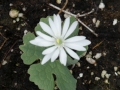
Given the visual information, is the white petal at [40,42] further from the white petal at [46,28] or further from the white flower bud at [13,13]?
the white flower bud at [13,13]

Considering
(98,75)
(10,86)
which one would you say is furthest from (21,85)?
(98,75)

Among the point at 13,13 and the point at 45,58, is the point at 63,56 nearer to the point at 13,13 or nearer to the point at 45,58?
the point at 45,58

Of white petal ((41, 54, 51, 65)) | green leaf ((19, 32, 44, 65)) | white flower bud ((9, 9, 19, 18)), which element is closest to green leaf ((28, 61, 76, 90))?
green leaf ((19, 32, 44, 65))

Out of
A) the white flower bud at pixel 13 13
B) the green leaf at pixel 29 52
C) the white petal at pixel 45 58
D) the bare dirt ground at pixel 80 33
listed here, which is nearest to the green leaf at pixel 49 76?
the green leaf at pixel 29 52

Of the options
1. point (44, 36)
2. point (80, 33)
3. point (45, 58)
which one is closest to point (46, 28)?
point (44, 36)

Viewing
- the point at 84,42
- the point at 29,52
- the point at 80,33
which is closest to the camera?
the point at 84,42

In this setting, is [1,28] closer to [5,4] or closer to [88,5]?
[5,4]

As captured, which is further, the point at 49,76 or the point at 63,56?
the point at 49,76
